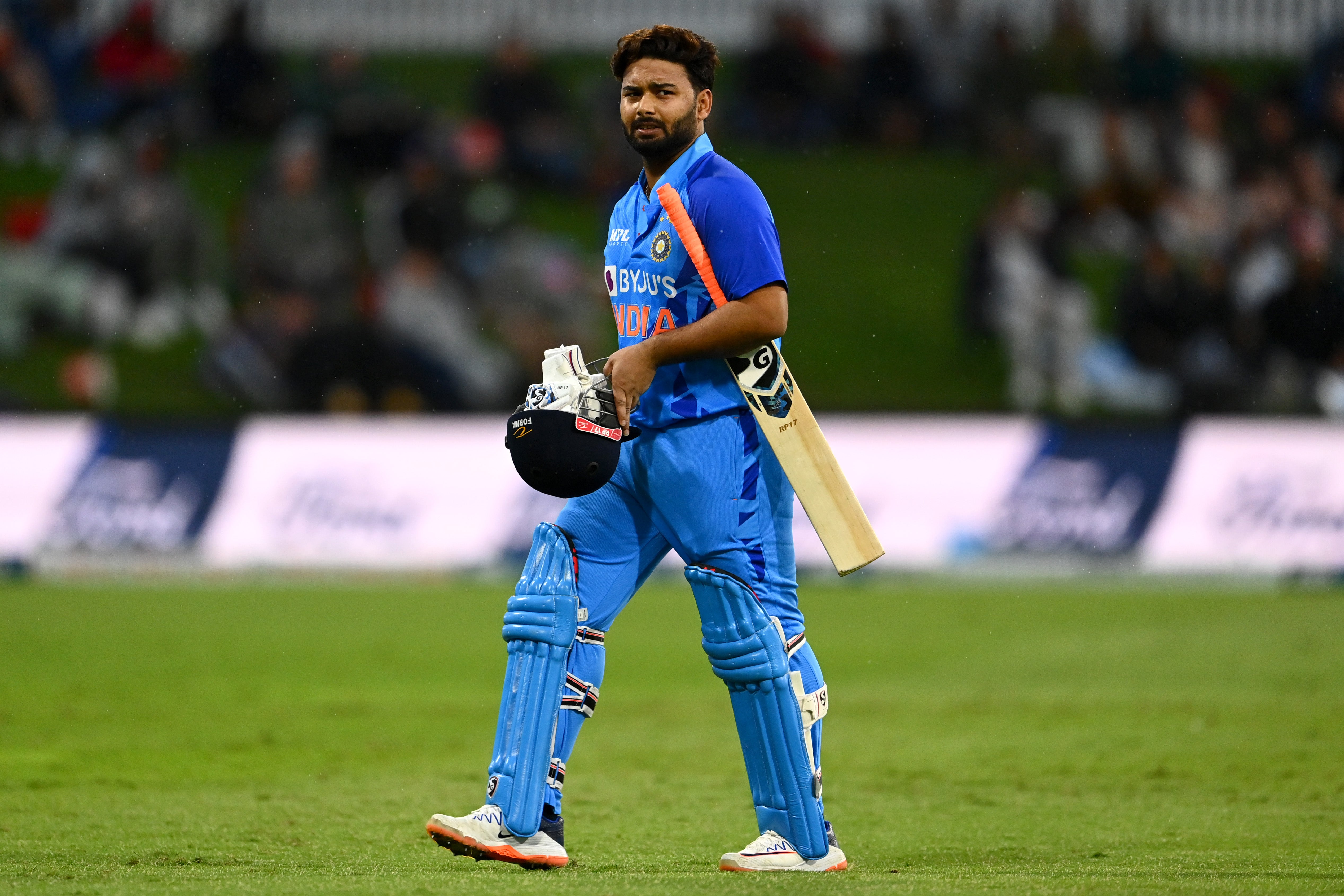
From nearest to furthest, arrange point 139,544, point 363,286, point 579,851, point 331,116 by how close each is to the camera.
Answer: point 579,851 → point 139,544 → point 363,286 → point 331,116

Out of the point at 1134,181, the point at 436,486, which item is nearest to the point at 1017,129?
the point at 1134,181

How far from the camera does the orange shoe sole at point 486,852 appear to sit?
434 cm

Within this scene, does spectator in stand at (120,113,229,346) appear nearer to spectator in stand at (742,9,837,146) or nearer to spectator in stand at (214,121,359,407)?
spectator in stand at (214,121,359,407)

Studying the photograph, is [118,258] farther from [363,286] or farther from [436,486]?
[436,486]

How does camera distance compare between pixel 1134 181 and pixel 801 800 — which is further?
pixel 1134 181

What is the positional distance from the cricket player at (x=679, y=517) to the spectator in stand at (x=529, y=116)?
15414mm

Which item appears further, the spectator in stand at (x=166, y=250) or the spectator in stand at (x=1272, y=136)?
the spectator in stand at (x=1272, y=136)

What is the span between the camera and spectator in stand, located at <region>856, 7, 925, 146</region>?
66.5ft

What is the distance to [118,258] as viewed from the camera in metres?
17.7

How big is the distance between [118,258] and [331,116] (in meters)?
3.13

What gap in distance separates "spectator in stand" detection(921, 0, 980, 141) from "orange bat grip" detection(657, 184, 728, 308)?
1673 cm

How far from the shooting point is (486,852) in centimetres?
438

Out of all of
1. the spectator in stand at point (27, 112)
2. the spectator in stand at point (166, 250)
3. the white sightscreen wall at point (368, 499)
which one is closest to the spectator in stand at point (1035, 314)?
the white sightscreen wall at point (368, 499)

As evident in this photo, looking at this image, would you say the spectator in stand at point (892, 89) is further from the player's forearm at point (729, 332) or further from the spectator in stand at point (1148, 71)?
the player's forearm at point (729, 332)
